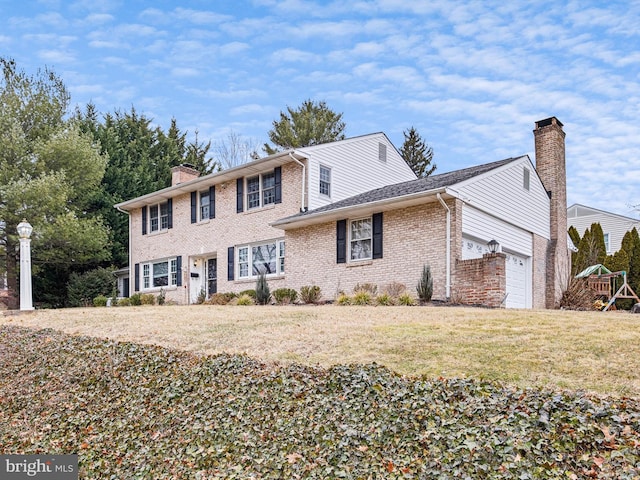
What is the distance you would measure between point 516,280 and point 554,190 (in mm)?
4239

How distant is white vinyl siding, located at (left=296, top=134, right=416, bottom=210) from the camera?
727 inches

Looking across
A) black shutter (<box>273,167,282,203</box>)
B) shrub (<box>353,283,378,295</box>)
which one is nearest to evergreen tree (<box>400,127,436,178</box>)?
black shutter (<box>273,167,282,203</box>)

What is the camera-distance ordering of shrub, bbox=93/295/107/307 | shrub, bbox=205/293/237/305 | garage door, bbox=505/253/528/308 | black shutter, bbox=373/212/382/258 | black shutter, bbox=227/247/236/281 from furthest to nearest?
shrub, bbox=93/295/107/307 < black shutter, bbox=227/247/236/281 < shrub, bbox=205/293/237/305 < garage door, bbox=505/253/528/308 < black shutter, bbox=373/212/382/258

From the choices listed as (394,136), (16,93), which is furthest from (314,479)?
(394,136)

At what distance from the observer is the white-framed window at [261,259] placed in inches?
739

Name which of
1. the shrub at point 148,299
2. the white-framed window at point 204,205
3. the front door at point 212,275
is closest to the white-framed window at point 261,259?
the front door at point 212,275

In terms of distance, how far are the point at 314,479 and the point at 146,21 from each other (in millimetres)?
11693

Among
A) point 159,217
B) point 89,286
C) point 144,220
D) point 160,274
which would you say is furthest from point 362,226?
point 89,286

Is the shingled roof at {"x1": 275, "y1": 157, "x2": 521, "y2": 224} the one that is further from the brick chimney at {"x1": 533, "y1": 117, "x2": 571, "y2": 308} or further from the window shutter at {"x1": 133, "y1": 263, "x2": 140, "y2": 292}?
the window shutter at {"x1": 133, "y1": 263, "x2": 140, "y2": 292}

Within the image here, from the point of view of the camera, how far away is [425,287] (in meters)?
14.0

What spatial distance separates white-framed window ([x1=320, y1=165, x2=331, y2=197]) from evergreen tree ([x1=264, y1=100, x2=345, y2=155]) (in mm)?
18419

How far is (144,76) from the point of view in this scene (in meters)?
17.2

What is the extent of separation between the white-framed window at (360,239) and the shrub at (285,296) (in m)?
2.02

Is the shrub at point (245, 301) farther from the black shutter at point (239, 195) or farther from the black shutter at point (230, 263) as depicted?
the black shutter at point (239, 195)
